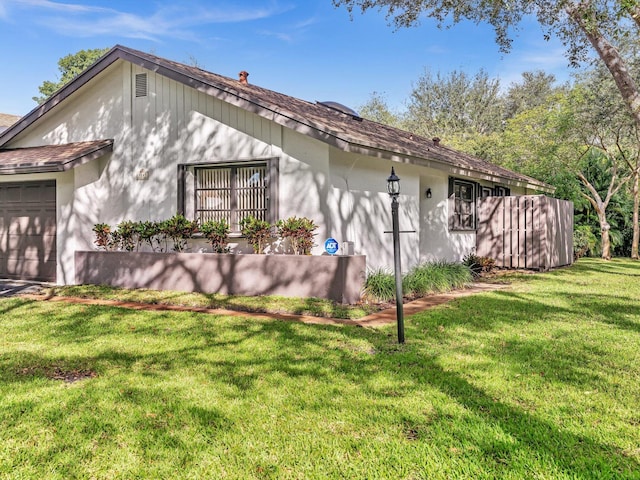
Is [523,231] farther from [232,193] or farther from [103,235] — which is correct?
[103,235]

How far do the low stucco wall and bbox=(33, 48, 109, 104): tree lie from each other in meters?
32.2

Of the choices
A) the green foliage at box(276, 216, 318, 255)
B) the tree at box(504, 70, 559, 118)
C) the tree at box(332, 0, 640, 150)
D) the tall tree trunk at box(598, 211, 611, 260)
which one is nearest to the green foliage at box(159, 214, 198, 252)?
the green foliage at box(276, 216, 318, 255)

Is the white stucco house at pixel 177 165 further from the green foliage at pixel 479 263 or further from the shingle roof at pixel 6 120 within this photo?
the shingle roof at pixel 6 120

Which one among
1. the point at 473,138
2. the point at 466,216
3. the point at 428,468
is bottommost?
the point at 428,468

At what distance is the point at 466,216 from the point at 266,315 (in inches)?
353

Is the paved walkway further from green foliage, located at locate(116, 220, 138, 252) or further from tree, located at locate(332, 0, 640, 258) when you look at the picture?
tree, located at locate(332, 0, 640, 258)

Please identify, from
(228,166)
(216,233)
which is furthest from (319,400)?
(228,166)

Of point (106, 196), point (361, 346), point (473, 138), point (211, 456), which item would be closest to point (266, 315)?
point (361, 346)

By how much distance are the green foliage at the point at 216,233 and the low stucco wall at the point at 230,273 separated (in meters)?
0.22

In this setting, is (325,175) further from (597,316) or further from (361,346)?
(597,316)

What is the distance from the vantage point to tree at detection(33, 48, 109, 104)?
35938 mm

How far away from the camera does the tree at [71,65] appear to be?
35938 mm

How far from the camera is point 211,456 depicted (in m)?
2.79

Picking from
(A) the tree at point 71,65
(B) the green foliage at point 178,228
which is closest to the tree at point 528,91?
(A) the tree at point 71,65
